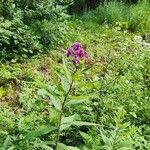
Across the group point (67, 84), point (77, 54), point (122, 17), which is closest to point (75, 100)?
point (67, 84)

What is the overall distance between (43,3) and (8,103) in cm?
272

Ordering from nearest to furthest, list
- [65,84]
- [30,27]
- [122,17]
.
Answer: [65,84]
[30,27]
[122,17]

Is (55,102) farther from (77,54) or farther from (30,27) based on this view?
(30,27)

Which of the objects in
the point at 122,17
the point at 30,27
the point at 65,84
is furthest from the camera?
the point at 122,17

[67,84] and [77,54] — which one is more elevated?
[77,54]

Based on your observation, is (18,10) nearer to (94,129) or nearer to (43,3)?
(43,3)

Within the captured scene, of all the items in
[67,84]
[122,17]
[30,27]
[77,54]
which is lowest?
[122,17]

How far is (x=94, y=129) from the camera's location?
446 centimetres

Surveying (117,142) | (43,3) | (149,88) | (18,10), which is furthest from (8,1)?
(117,142)

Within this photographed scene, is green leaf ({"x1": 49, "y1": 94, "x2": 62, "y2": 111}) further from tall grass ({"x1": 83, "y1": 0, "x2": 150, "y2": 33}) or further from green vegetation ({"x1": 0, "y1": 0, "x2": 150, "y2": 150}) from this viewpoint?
tall grass ({"x1": 83, "y1": 0, "x2": 150, "y2": 33})

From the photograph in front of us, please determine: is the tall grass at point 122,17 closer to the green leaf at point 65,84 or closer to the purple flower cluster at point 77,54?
the purple flower cluster at point 77,54

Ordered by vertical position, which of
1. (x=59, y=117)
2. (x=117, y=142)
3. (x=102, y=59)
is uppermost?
(x=59, y=117)

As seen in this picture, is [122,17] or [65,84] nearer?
[65,84]

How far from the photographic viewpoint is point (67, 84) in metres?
3.08
